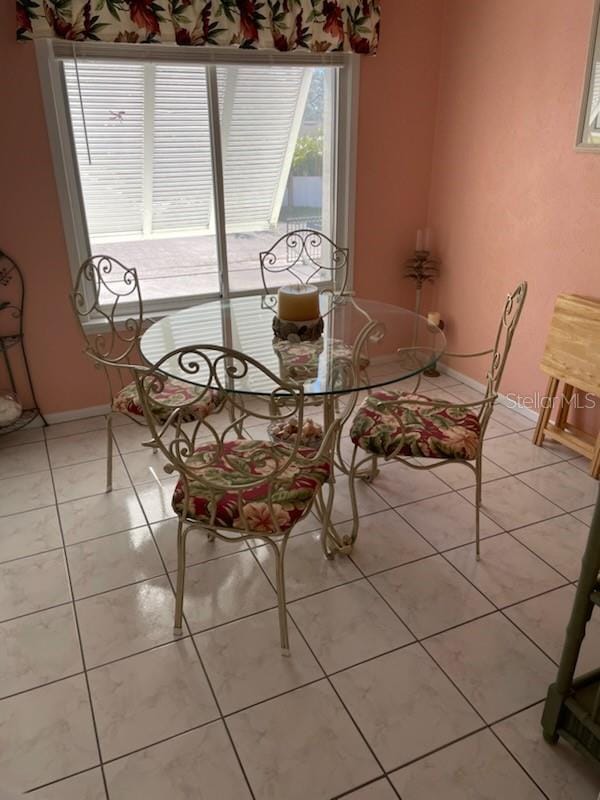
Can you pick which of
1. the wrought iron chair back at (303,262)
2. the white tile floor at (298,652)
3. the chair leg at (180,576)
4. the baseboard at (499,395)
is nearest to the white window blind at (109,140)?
the wrought iron chair back at (303,262)

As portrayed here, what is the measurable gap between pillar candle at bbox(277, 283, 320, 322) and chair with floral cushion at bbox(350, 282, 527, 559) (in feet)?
1.36

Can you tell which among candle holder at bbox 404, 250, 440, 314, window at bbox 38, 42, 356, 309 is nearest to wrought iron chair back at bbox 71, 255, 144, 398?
window at bbox 38, 42, 356, 309

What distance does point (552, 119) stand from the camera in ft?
8.84

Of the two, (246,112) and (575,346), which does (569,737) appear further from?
(246,112)

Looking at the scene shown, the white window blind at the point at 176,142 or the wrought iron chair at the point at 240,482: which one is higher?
the white window blind at the point at 176,142

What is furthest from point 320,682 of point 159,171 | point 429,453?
point 159,171

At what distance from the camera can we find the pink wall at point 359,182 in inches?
104

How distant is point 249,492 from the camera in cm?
169

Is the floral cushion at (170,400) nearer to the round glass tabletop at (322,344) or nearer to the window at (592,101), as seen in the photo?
the round glass tabletop at (322,344)

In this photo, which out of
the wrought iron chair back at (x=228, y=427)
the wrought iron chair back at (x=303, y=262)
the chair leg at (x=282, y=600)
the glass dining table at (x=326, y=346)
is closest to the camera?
the wrought iron chair back at (x=228, y=427)

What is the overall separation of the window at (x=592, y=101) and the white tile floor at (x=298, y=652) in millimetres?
1453

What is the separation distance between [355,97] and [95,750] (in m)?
3.11
